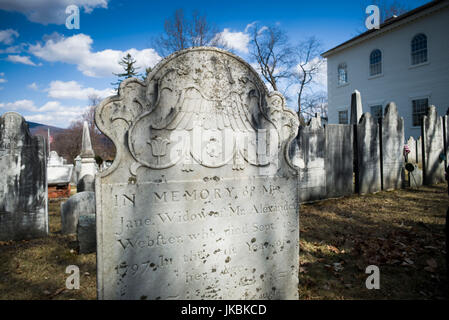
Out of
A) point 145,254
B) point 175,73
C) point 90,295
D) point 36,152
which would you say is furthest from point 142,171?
point 36,152

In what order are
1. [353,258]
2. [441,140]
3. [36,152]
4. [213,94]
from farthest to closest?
1. [441,140]
2. [36,152]
3. [353,258]
4. [213,94]

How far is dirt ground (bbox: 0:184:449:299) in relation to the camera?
10.5 feet

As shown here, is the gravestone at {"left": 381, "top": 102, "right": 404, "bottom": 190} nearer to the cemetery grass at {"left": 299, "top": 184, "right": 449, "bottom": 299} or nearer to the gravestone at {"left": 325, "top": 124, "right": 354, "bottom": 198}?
the gravestone at {"left": 325, "top": 124, "right": 354, "bottom": 198}

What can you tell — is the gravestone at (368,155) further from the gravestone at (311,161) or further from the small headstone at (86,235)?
the small headstone at (86,235)

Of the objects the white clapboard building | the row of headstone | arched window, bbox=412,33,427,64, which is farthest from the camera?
arched window, bbox=412,33,427,64

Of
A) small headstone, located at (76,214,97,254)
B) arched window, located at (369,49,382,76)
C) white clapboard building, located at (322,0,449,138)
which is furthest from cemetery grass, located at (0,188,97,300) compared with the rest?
arched window, located at (369,49,382,76)

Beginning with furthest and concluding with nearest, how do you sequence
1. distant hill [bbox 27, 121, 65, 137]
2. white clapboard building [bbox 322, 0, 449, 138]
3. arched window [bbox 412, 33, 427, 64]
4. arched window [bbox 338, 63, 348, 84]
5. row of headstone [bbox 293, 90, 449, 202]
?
distant hill [bbox 27, 121, 65, 137] < arched window [bbox 338, 63, 348, 84] < arched window [bbox 412, 33, 427, 64] < white clapboard building [bbox 322, 0, 449, 138] < row of headstone [bbox 293, 90, 449, 202]

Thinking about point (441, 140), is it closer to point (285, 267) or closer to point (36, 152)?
point (285, 267)

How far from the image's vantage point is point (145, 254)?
2230 millimetres

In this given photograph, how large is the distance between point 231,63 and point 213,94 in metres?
0.36

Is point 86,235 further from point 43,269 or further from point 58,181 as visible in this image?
point 58,181

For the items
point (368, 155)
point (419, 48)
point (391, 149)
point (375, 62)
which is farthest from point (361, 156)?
point (375, 62)

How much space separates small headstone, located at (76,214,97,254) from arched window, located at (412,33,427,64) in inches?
851
